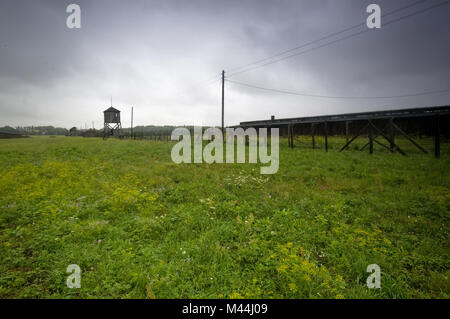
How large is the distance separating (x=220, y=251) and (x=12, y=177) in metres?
10.6

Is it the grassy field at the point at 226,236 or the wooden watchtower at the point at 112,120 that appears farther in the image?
the wooden watchtower at the point at 112,120

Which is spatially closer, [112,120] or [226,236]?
[226,236]

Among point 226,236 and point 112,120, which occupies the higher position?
point 112,120

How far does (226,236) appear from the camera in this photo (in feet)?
14.6

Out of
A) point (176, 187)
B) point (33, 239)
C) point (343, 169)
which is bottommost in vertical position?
point (33, 239)

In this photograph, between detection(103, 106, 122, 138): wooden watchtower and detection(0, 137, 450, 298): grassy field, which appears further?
detection(103, 106, 122, 138): wooden watchtower

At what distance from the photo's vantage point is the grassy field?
10.1 ft

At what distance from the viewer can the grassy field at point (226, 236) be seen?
3078 mm

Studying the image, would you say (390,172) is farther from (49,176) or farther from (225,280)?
(49,176)

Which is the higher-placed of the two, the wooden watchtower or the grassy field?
the wooden watchtower

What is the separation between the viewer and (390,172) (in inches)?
357

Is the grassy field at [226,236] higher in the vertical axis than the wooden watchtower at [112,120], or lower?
lower

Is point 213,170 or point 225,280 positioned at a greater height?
point 213,170
